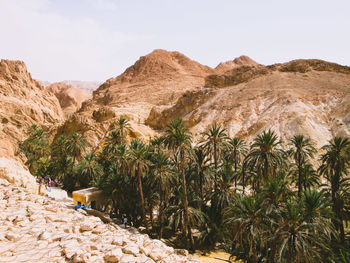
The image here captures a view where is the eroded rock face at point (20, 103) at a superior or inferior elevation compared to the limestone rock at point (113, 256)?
superior

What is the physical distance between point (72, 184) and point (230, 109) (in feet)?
133

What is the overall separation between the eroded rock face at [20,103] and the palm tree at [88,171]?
40.3m

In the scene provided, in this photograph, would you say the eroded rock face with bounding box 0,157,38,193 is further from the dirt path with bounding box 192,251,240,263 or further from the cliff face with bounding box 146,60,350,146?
the cliff face with bounding box 146,60,350,146

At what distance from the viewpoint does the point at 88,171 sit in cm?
3428

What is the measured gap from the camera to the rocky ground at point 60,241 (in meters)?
9.55

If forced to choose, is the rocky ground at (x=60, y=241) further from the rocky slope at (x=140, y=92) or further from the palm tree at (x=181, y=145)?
the rocky slope at (x=140, y=92)

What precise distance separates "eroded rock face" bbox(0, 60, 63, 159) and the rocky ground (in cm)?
6110

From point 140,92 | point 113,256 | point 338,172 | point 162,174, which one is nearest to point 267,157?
point 338,172

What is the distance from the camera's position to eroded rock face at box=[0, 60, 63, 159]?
72000 mm

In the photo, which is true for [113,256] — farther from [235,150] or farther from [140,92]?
[140,92]

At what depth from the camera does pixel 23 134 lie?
236ft

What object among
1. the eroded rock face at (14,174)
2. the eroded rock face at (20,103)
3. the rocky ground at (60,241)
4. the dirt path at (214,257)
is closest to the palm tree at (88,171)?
the eroded rock face at (14,174)

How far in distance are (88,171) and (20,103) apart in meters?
62.1

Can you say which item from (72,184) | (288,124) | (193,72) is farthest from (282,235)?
(193,72)
